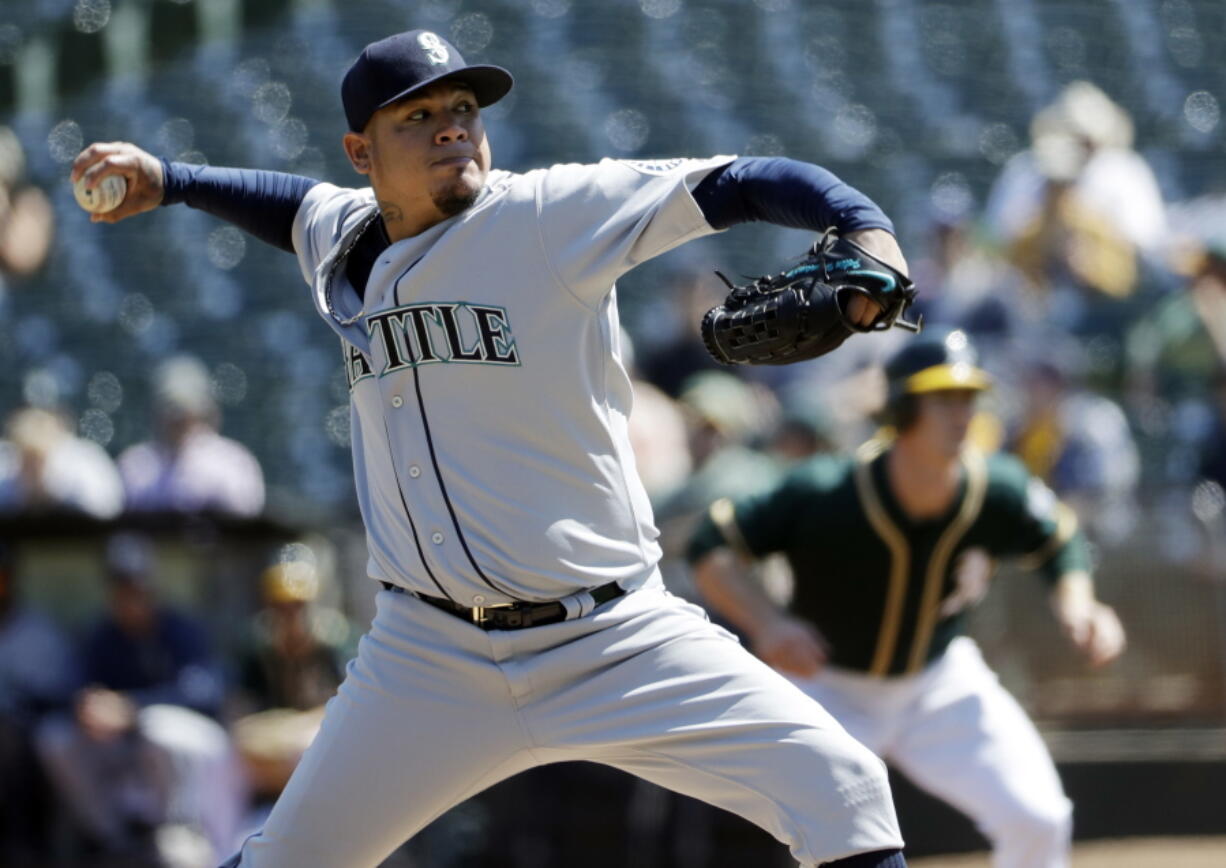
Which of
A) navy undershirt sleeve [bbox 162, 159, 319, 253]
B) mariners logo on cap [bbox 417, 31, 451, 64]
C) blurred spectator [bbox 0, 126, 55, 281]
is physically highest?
blurred spectator [bbox 0, 126, 55, 281]

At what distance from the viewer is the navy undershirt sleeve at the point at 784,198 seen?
2498 mm

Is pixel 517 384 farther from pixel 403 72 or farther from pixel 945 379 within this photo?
→ pixel 945 379

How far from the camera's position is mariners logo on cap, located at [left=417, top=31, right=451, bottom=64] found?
9.31ft

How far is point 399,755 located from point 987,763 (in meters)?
2.02

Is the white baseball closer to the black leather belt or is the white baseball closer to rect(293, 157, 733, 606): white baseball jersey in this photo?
Answer: rect(293, 157, 733, 606): white baseball jersey

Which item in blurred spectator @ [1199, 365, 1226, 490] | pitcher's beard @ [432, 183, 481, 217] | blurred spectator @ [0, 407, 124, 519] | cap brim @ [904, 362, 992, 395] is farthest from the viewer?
blurred spectator @ [0, 407, 124, 519]

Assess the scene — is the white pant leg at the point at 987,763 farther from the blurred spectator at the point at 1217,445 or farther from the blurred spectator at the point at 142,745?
the blurred spectator at the point at 142,745

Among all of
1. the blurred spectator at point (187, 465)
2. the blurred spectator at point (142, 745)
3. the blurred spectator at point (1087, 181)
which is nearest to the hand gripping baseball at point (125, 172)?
the blurred spectator at point (142, 745)

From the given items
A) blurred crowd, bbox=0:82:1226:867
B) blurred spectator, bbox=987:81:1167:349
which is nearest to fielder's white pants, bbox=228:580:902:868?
blurred crowd, bbox=0:82:1226:867

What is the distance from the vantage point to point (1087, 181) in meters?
7.47

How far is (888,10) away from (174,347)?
14.2 ft

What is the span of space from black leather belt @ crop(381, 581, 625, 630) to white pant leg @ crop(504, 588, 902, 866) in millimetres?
25

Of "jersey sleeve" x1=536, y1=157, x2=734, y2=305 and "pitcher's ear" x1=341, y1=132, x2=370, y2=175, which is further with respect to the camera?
"pitcher's ear" x1=341, y1=132, x2=370, y2=175

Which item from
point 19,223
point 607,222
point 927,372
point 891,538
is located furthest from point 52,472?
point 607,222
